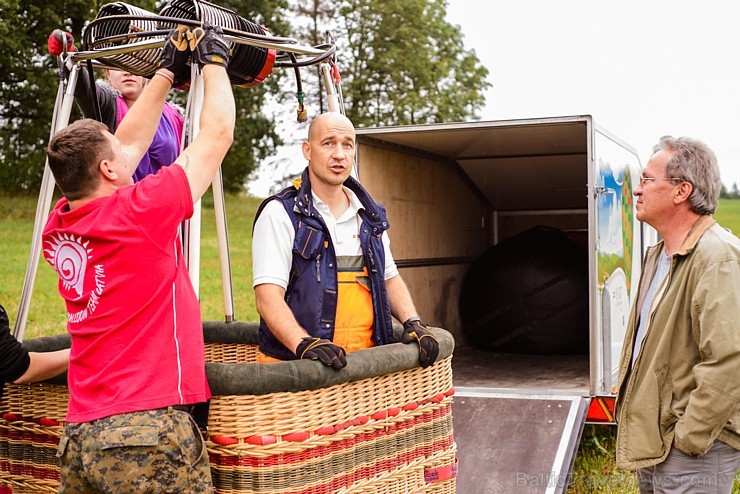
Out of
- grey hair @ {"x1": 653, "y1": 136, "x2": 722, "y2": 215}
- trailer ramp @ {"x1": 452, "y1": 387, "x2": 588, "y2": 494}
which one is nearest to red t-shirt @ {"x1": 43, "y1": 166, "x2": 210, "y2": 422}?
grey hair @ {"x1": 653, "y1": 136, "x2": 722, "y2": 215}

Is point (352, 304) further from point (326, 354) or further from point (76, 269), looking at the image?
point (76, 269)

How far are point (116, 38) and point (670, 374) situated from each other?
2.17 metres

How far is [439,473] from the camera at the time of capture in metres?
2.98

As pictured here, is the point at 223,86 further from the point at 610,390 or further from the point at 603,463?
the point at 603,463

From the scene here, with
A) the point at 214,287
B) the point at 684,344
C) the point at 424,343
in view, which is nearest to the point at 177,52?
the point at 424,343

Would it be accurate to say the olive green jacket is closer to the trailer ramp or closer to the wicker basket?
the wicker basket

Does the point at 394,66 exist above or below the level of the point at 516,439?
above

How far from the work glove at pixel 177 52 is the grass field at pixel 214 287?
234 cm

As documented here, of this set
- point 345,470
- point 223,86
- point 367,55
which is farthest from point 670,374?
point 367,55

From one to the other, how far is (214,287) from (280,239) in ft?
33.3

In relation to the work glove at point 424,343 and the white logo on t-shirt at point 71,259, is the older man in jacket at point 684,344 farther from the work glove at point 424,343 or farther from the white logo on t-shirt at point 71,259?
the white logo on t-shirt at point 71,259

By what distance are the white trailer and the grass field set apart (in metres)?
0.40

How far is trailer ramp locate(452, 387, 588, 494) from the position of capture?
14.1 feet

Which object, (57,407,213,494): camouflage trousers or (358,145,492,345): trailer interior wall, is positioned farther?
(358,145,492,345): trailer interior wall
